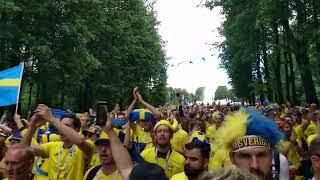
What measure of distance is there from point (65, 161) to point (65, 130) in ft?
2.27

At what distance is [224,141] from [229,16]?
101ft

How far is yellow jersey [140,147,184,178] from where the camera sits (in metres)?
6.16

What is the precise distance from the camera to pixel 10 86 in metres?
8.77

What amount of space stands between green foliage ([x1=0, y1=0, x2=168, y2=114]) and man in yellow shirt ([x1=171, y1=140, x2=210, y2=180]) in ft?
58.7

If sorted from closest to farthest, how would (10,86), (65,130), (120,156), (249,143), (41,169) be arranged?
(249,143)
(120,156)
(65,130)
(41,169)
(10,86)

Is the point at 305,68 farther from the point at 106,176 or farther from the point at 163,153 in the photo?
the point at 106,176

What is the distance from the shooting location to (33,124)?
5141 millimetres

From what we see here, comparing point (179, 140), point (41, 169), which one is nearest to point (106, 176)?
point (41, 169)

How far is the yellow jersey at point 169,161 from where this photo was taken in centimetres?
616

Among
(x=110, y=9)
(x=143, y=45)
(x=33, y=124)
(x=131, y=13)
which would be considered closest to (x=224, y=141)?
(x=33, y=124)

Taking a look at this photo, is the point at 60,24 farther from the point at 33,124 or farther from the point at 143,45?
the point at 33,124

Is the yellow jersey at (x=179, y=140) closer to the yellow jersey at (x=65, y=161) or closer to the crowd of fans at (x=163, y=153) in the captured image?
the crowd of fans at (x=163, y=153)

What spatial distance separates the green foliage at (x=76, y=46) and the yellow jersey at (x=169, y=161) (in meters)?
16.6

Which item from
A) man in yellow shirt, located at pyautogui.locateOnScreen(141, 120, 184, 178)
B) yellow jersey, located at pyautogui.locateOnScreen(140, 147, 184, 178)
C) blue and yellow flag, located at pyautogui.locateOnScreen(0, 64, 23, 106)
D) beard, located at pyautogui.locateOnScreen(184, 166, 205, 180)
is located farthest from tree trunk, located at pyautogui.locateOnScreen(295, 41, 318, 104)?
beard, located at pyautogui.locateOnScreen(184, 166, 205, 180)
